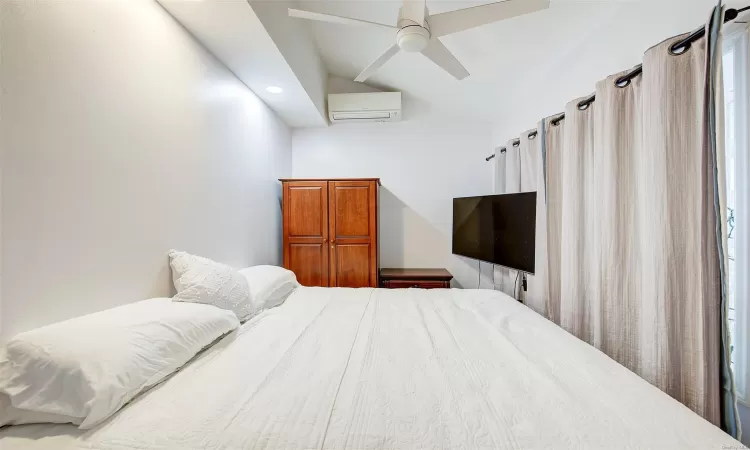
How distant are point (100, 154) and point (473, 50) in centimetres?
254

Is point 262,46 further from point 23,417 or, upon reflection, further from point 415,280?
point 415,280

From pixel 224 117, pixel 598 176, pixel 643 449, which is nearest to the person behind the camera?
pixel 643 449

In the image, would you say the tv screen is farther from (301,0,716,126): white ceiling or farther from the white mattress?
the white mattress

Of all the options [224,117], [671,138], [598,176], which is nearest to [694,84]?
[671,138]

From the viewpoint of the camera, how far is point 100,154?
1.20 meters

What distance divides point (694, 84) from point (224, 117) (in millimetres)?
2531

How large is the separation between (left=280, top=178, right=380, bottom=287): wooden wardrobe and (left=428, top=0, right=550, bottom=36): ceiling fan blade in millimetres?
1607

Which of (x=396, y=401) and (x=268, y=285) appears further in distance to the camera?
(x=268, y=285)

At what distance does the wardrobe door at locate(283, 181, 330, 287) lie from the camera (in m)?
2.99

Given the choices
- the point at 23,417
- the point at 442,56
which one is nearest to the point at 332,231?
the point at 442,56

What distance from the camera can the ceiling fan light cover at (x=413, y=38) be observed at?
1523 millimetres

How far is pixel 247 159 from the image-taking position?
7.99 ft

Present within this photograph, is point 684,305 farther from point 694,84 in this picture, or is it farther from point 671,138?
point 694,84

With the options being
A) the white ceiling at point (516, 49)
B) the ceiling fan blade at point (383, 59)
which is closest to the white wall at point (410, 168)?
the white ceiling at point (516, 49)
